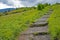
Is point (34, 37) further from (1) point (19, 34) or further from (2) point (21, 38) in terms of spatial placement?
(1) point (19, 34)

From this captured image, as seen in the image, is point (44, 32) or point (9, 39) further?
point (44, 32)

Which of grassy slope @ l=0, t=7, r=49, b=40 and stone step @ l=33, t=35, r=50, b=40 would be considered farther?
grassy slope @ l=0, t=7, r=49, b=40

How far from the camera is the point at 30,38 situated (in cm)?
783

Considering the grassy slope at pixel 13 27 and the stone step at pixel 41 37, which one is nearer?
the stone step at pixel 41 37

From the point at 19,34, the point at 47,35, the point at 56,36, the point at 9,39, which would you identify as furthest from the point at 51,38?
the point at 19,34

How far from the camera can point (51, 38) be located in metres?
7.28

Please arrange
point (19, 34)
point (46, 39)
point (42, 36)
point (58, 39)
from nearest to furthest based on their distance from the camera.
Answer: point (58, 39), point (46, 39), point (42, 36), point (19, 34)

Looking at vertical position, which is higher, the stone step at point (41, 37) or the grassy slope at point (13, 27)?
the stone step at point (41, 37)

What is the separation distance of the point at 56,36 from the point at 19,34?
225 cm

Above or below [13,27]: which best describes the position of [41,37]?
above

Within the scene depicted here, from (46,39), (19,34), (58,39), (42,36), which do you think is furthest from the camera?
(19,34)

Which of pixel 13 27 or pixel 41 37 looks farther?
pixel 13 27

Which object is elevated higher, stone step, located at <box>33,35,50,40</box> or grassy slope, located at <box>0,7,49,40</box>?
stone step, located at <box>33,35,50,40</box>

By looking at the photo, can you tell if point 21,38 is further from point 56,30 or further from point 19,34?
point 56,30
